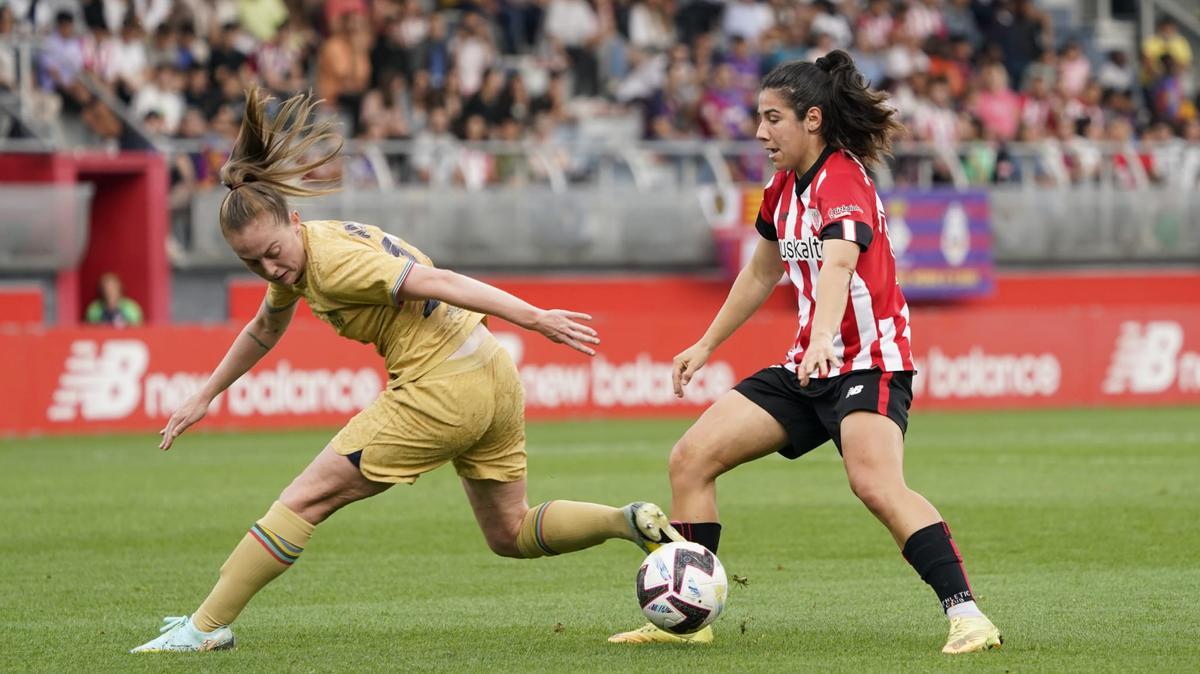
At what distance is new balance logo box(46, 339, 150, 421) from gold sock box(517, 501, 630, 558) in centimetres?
1265

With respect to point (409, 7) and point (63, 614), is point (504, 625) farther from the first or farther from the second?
point (409, 7)

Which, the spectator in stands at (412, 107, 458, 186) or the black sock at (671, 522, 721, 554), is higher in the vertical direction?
the spectator in stands at (412, 107, 458, 186)

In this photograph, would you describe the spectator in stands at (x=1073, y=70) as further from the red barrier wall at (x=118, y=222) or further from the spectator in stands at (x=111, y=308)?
the spectator in stands at (x=111, y=308)

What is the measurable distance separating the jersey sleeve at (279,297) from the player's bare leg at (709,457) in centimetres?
153

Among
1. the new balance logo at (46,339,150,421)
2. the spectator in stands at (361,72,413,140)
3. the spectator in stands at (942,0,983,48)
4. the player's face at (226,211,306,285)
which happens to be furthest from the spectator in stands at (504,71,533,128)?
the player's face at (226,211,306,285)

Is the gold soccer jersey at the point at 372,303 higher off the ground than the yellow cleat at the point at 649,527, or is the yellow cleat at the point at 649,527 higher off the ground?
the gold soccer jersey at the point at 372,303

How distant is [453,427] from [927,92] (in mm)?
20529

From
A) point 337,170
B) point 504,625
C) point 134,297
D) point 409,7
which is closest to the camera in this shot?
point 504,625

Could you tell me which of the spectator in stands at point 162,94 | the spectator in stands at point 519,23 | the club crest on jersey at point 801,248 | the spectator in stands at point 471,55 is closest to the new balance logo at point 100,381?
the spectator in stands at point 162,94

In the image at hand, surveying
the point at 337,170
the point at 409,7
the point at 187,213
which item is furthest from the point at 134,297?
the point at 409,7

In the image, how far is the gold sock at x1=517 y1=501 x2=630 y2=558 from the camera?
7074 millimetres

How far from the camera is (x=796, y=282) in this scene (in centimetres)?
678

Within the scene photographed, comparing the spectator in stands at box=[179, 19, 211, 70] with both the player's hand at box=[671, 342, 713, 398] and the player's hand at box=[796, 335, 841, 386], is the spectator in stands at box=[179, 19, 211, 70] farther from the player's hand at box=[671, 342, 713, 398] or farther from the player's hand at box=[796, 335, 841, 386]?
the player's hand at box=[796, 335, 841, 386]

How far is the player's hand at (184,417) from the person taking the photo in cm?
714
